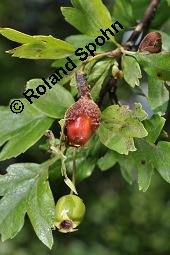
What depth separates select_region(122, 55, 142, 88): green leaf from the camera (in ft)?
3.66

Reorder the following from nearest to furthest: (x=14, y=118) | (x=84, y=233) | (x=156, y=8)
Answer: (x=14, y=118), (x=156, y=8), (x=84, y=233)

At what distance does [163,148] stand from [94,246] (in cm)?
218

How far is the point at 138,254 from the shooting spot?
2.97 meters

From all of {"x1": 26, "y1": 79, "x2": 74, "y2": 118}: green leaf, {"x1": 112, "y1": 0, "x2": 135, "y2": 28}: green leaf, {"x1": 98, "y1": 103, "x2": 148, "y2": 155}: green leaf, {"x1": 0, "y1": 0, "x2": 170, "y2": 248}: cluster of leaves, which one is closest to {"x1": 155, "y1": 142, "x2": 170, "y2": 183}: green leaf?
{"x1": 0, "y1": 0, "x2": 170, "y2": 248}: cluster of leaves

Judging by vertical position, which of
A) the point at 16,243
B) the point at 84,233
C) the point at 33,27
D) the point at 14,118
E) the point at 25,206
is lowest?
the point at 84,233

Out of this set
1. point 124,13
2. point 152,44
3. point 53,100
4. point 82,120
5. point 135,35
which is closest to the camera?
point 82,120

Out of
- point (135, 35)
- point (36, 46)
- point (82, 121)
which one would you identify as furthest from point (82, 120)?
point (135, 35)

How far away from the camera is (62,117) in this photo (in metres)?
1.21

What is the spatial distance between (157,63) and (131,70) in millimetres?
55

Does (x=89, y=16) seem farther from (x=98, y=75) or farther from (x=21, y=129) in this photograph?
(x=21, y=129)

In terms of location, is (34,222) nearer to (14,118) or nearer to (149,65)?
(14,118)

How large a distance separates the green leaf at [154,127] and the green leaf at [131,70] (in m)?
0.09

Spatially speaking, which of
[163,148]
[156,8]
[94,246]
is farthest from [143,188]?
[94,246]

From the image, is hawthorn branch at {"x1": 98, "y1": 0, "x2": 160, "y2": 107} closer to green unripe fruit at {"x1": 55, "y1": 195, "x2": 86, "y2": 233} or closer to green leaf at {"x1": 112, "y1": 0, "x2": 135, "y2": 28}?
green leaf at {"x1": 112, "y1": 0, "x2": 135, "y2": 28}
